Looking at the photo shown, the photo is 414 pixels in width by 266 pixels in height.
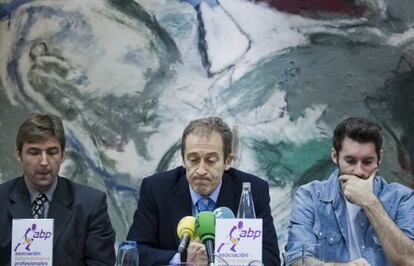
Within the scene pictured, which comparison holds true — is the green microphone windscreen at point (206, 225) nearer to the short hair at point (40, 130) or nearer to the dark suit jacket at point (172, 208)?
the dark suit jacket at point (172, 208)

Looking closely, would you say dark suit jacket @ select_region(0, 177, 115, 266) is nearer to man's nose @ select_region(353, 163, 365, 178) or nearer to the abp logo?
the abp logo

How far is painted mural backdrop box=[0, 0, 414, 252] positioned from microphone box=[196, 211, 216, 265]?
1544 millimetres

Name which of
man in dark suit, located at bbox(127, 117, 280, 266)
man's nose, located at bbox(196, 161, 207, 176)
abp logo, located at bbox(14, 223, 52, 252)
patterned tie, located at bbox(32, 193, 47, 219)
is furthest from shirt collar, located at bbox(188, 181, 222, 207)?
abp logo, located at bbox(14, 223, 52, 252)

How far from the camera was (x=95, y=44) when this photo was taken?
4.37 meters

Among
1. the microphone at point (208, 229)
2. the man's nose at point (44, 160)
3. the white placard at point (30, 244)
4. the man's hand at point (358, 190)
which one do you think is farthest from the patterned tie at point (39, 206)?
the man's hand at point (358, 190)

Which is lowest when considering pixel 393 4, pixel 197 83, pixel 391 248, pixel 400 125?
pixel 391 248

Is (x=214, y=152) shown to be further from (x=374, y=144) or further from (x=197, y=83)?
(x=197, y=83)

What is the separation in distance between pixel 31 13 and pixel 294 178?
5.40 ft

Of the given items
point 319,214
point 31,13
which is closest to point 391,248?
point 319,214

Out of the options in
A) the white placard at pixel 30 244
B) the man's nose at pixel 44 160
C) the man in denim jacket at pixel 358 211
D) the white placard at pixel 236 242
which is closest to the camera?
the white placard at pixel 236 242

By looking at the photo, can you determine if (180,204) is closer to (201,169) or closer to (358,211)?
(201,169)

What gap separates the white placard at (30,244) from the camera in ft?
8.98

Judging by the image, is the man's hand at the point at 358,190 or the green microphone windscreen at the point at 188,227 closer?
the green microphone windscreen at the point at 188,227

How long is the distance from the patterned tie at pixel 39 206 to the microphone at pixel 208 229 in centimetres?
80
